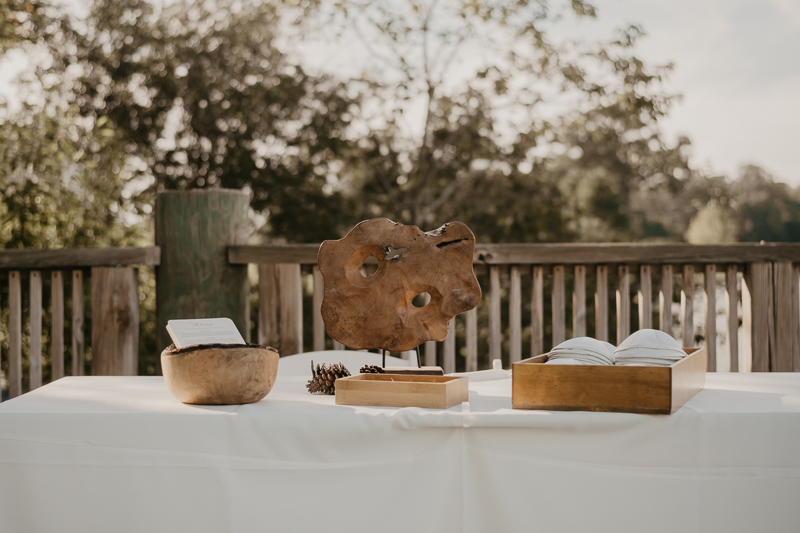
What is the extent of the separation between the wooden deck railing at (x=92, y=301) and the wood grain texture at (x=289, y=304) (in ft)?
1.53

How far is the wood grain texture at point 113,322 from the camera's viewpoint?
238cm

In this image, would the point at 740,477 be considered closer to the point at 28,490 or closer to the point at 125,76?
the point at 28,490

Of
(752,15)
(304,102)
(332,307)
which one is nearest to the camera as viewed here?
(332,307)

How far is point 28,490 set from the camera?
109 cm

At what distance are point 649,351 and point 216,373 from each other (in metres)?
0.78

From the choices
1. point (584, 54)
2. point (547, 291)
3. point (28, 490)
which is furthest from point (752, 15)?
point (28, 490)

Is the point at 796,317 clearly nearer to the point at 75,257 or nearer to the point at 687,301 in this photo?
the point at 687,301

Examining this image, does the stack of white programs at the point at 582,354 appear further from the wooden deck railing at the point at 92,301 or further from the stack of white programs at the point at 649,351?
the wooden deck railing at the point at 92,301

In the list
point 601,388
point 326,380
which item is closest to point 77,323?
point 326,380

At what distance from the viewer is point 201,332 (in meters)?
1.31

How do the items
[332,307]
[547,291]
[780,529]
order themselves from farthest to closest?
1. [547,291]
2. [332,307]
3. [780,529]

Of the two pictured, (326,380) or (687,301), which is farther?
(687,301)

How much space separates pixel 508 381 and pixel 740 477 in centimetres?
57

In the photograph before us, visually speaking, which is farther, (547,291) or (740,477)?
(547,291)
